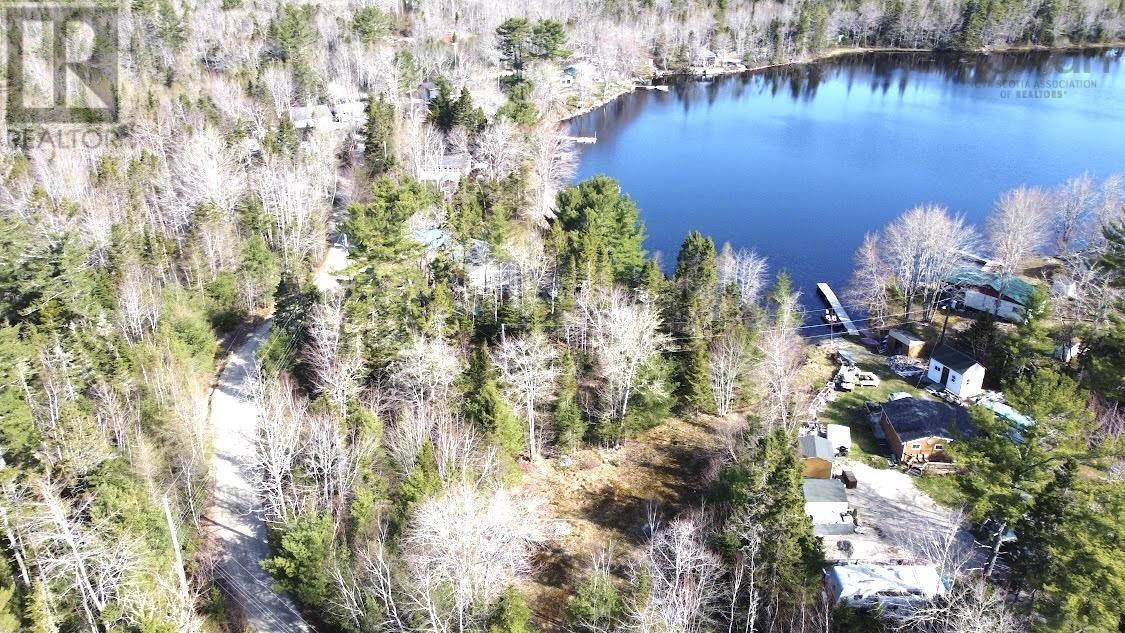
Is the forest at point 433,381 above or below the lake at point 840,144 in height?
below

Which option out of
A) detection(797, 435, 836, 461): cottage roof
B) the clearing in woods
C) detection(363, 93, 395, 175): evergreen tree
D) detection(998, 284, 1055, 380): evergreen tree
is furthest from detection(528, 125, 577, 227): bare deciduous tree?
detection(998, 284, 1055, 380): evergreen tree

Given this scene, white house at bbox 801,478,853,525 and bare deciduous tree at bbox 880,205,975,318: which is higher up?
bare deciduous tree at bbox 880,205,975,318

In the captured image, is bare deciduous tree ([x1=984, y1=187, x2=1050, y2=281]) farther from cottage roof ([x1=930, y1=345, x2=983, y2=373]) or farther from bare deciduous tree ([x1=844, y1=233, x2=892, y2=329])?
cottage roof ([x1=930, y1=345, x2=983, y2=373])

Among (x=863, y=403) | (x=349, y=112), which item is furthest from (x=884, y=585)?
(x=349, y=112)

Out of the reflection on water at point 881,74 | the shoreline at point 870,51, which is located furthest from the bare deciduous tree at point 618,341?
the shoreline at point 870,51

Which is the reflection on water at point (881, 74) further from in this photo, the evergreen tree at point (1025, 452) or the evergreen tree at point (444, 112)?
the evergreen tree at point (1025, 452)

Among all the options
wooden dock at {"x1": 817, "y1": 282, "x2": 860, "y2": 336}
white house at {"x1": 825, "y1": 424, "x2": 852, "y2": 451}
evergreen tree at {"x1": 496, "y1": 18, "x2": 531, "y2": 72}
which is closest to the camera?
white house at {"x1": 825, "y1": 424, "x2": 852, "y2": 451}

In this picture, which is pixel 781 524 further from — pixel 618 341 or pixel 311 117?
pixel 311 117
